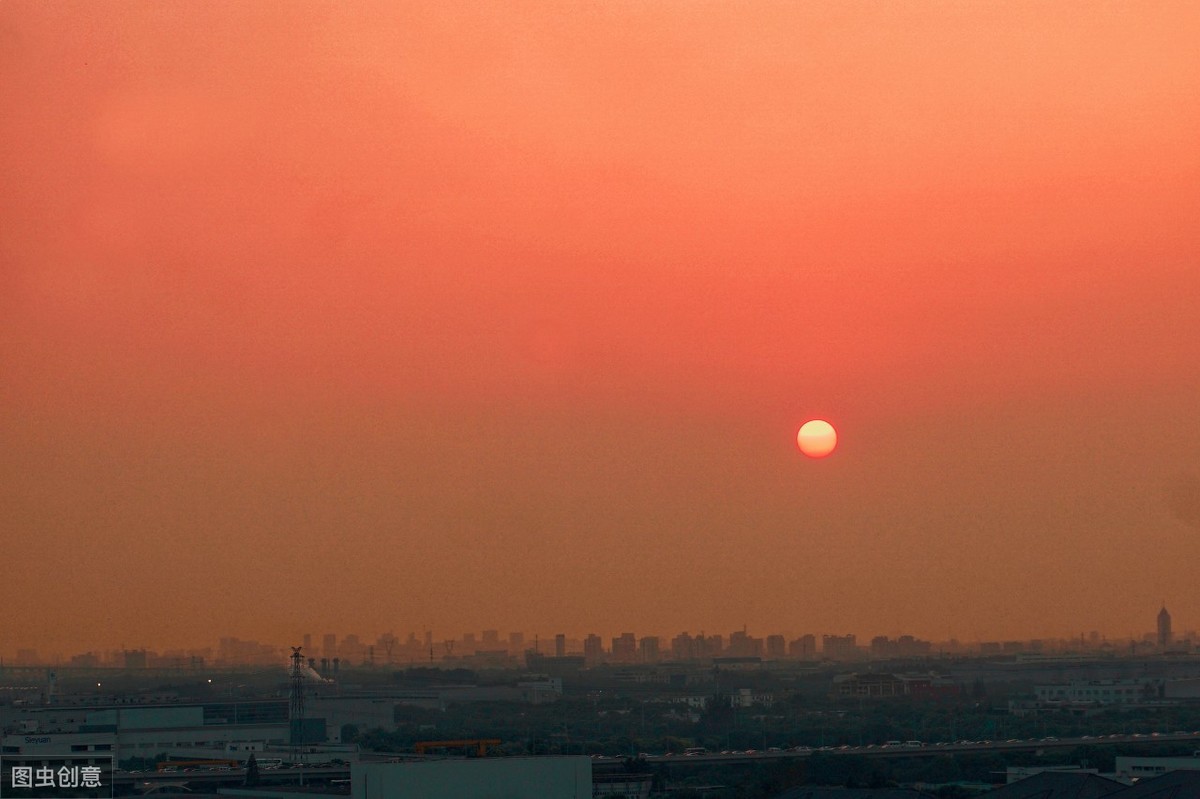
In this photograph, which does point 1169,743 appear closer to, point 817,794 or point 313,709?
point 817,794

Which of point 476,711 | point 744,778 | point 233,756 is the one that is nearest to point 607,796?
point 744,778

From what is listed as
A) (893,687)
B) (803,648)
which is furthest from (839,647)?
(893,687)

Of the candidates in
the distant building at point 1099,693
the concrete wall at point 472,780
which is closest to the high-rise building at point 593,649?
the distant building at point 1099,693

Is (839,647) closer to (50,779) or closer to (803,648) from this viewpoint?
(803,648)

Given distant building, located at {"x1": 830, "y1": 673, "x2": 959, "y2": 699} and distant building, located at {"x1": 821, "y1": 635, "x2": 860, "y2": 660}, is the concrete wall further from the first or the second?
distant building, located at {"x1": 821, "y1": 635, "x2": 860, "y2": 660}

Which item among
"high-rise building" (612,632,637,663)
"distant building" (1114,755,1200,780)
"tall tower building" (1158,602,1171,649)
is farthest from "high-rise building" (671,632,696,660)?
"distant building" (1114,755,1200,780)

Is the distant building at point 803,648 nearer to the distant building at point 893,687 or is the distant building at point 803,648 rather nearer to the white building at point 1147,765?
the distant building at point 893,687
